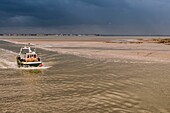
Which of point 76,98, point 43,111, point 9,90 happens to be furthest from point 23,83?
point 43,111

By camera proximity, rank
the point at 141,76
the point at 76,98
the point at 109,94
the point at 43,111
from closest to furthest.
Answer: the point at 43,111
the point at 76,98
the point at 109,94
the point at 141,76

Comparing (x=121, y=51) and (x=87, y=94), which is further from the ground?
(x=121, y=51)

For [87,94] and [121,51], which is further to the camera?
[121,51]

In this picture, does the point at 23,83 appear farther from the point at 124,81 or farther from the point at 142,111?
the point at 142,111

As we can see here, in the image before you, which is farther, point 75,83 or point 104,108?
point 75,83

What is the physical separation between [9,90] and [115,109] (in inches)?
384

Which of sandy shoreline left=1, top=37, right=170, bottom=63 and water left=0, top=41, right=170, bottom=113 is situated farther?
sandy shoreline left=1, top=37, right=170, bottom=63

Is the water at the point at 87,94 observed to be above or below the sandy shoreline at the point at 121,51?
below

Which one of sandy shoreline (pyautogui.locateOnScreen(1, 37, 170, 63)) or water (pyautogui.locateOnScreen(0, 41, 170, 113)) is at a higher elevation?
sandy shoreline (pyautogui.locateOnScreen(1, 37, 170, 63))

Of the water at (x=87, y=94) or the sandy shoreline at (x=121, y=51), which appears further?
the sandy shoreline at (x=121, y=51)

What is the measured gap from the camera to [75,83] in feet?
78.2

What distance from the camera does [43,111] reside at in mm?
15242

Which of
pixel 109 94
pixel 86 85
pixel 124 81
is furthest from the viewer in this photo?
pixel 124 81

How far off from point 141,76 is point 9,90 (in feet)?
47.0
